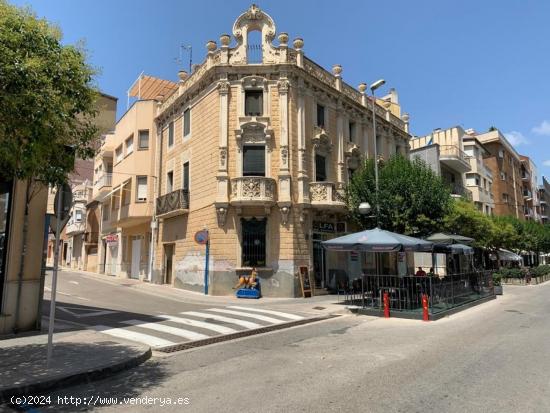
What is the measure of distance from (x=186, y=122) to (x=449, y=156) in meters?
25.4

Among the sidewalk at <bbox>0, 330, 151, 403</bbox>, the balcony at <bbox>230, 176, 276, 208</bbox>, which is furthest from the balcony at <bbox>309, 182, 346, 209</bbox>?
the sidewalk at <bbox>0, 330, 151, 403</bbox>

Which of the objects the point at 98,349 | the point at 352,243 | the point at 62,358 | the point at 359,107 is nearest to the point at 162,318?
the point at 98,349

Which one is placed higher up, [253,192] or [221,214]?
[253,192]

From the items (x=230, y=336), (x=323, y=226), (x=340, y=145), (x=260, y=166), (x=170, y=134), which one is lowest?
(x=230, y=336)

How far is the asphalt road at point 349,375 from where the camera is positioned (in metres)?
4.99

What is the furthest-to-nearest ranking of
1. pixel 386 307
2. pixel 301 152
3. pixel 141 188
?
pixel 141 188 < pixel 301 152 < pixel 386 307

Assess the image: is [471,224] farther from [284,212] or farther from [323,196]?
[284,212]

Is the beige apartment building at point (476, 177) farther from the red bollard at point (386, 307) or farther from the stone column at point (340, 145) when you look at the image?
the red bollard at point (386, 307)

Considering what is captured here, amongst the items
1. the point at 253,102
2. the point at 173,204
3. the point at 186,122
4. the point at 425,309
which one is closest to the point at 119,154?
the point at 186,122

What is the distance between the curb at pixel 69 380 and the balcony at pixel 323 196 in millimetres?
14289

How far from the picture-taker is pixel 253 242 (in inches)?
782

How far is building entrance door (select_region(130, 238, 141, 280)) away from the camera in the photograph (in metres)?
28.6

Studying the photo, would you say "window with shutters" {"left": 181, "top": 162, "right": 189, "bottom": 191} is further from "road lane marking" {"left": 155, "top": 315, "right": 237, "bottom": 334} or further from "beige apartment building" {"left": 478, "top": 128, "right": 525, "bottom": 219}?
"beige apartment building" {"left": 478, "top": 128, "right": 525, "bottom": 219}

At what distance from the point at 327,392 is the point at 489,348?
14.6 ft
